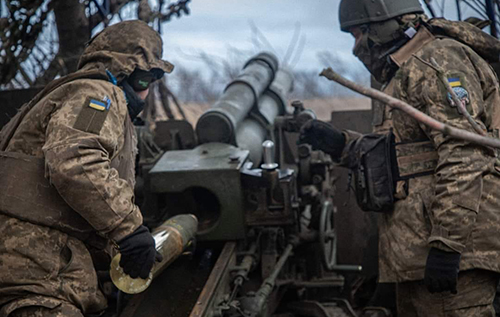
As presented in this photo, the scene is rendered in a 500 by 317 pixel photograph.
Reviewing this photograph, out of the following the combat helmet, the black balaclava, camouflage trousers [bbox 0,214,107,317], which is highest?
the combat helmet

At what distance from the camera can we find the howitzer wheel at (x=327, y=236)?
5484mm

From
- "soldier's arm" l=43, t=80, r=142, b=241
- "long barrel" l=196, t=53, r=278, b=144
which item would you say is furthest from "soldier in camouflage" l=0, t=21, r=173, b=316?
"long barrel" l=196, t=53, r=278, b=144

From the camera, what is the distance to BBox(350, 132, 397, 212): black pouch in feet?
13.3

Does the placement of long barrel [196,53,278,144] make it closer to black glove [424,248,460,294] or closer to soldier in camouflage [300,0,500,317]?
soldier in camouflage [300,0,500,317]

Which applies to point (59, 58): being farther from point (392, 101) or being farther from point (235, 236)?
point (392, 101)

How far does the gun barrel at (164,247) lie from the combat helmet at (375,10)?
154 cm

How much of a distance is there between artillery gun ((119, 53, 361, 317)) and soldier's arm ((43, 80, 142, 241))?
1.05 metres

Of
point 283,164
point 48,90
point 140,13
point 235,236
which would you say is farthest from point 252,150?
point 48,90

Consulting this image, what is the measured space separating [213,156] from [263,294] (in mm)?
1035

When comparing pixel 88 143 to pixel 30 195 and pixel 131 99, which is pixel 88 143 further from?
pixel 131 99

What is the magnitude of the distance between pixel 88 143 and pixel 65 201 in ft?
0.96

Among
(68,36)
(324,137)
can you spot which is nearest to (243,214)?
(324,137)

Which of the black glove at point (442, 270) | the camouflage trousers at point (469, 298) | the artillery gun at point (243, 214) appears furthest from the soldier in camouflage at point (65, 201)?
the camouflage trousers at point (469, 298)

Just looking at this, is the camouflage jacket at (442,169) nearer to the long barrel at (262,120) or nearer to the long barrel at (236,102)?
the long barrel at (236,102)
